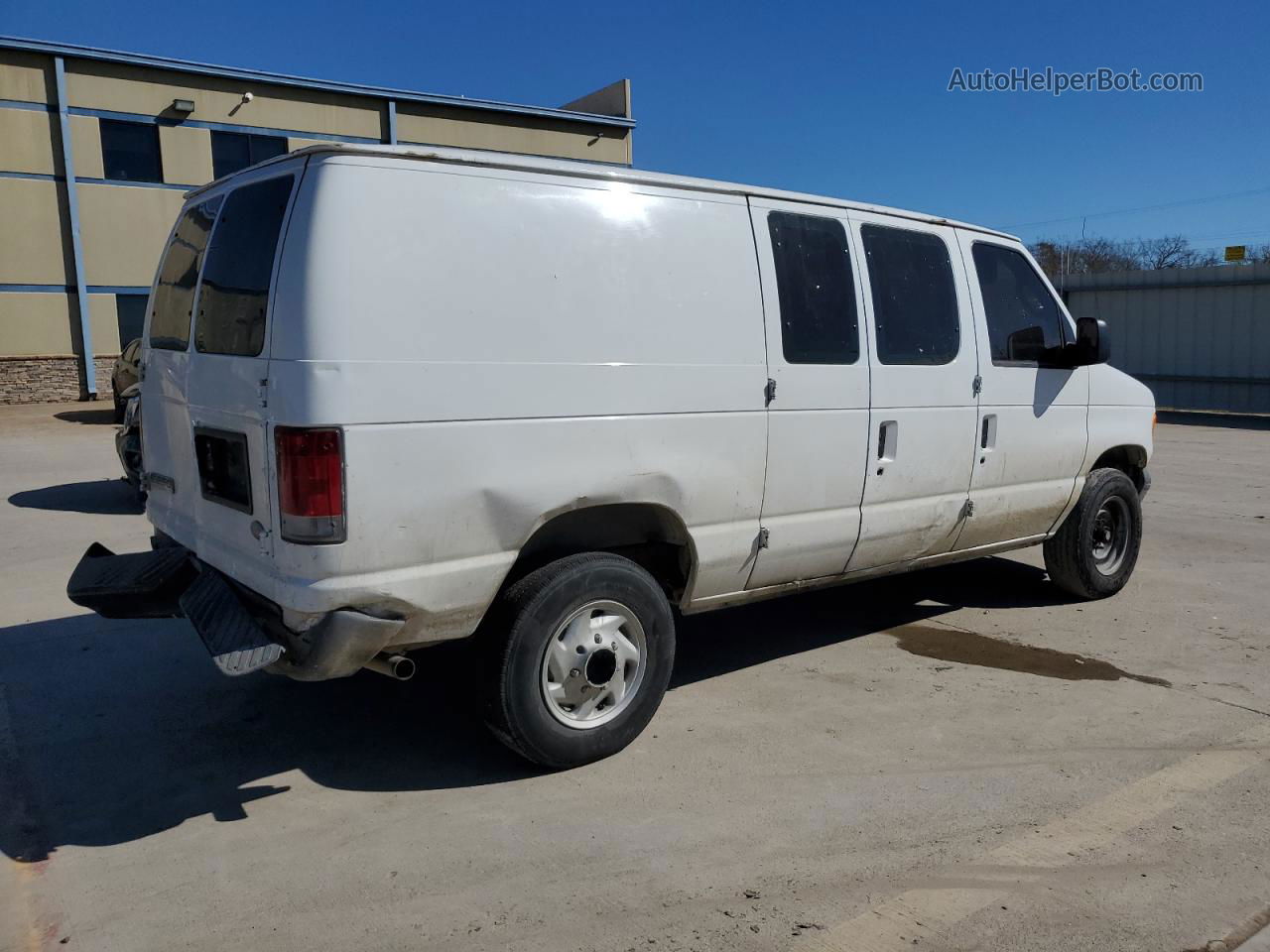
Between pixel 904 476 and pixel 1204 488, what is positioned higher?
pixel 904 476

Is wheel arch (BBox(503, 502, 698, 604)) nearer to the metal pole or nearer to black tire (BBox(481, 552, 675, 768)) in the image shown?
black tire (BBox(481, 552, 675, 768))

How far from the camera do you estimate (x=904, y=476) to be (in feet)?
17.1

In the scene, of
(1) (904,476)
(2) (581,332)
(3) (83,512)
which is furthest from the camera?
(3) (83,512)

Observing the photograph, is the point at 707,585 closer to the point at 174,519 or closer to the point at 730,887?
the point at 730,887

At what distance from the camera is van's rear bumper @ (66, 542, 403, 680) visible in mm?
3498

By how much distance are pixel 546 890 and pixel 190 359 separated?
2488 millimetres

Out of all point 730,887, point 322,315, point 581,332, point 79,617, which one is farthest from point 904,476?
point 79,617

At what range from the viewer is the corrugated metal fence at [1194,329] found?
69.9ft

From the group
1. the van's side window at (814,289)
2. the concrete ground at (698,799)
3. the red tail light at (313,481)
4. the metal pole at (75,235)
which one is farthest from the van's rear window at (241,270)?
the metal pole at (75,235)

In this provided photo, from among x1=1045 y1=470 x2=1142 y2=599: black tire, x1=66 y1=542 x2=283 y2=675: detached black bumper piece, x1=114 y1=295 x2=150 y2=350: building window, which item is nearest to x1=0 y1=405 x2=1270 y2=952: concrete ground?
x1=1045 y1=470 x2=1142 y2=599: black tire

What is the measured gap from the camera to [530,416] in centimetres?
380

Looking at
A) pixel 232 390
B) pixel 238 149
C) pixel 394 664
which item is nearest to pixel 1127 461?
pixel 394 664

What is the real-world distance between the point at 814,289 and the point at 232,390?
257 cm

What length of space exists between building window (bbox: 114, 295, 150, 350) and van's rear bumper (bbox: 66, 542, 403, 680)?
844 inches
